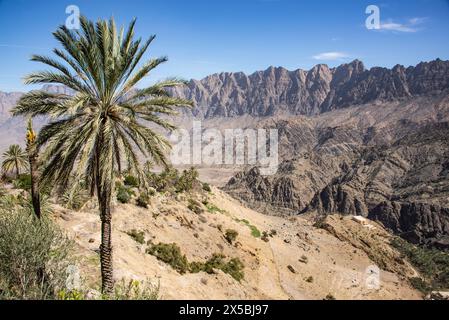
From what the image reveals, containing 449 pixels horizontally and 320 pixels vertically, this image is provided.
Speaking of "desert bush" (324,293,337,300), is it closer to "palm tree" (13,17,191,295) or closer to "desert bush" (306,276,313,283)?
"desert bush" (306,276,313,283)

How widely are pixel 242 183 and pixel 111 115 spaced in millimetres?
129036

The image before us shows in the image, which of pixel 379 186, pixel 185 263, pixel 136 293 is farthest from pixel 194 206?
pixel 379 186

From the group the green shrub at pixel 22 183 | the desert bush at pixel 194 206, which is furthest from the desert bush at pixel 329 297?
the green shrub at pixel 22 183

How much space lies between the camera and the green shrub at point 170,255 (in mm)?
22547

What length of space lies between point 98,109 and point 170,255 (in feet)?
44.9

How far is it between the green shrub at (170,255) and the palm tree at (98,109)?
10.5m

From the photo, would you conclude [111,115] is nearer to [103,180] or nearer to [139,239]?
[103,180]

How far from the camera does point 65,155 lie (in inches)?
432

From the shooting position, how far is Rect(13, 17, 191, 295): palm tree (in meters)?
11.1

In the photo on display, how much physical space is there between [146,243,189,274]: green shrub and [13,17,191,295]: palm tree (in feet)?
34.4

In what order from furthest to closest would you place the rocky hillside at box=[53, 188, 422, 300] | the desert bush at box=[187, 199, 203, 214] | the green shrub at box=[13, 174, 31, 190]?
1. the desert bush at box=[187, 199, 203, 214]
2. the green shrub at box=[13, 174, 31, 190]
3. the rocky hillside at box=[53, 188, 422, 300]

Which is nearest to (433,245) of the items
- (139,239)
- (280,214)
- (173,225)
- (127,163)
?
(280,214)

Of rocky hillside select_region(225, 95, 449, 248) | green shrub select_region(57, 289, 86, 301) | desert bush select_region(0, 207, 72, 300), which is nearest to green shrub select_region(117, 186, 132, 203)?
desert bush select_region(0, 207, 72, 300)

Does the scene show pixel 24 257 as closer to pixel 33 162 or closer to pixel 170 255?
pixel 33 162
